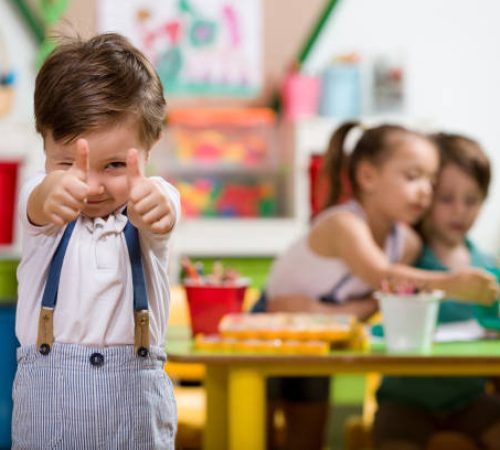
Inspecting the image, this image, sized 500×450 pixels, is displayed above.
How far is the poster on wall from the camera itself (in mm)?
4629

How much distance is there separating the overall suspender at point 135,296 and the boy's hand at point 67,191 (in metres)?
0.07

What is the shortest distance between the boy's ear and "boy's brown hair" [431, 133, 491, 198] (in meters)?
0.16

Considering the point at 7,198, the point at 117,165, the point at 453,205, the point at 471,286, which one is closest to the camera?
the point at 117,165

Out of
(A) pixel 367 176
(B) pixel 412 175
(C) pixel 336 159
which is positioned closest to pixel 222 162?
(C) pixel 336 159

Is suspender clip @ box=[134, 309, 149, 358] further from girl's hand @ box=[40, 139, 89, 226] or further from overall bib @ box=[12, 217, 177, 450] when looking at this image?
girl's hand @ box=[40, 139, 89, 226]

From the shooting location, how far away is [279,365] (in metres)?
1.67

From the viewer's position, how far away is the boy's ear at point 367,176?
2.34 meters

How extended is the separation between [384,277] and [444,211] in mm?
257

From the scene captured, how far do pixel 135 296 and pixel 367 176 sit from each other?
1.24 meters

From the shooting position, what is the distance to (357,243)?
7.02 feet

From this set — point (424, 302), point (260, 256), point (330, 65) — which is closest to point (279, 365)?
point (424, 302)

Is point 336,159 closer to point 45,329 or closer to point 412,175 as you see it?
point 412,175

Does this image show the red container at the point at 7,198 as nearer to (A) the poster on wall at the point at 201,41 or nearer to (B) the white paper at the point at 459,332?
(A) the poster on wall at the point at 201,41

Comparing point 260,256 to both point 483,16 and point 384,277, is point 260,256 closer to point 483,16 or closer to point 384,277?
point 483,16
